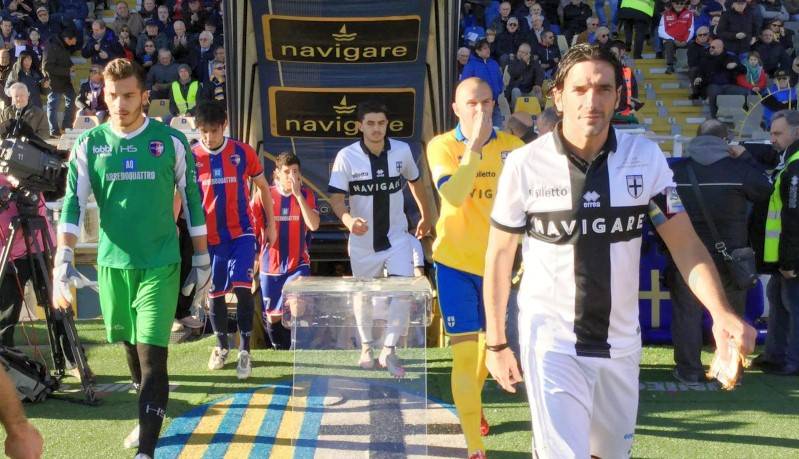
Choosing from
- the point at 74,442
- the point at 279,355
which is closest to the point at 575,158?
the point at 74,442

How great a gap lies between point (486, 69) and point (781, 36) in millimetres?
6099

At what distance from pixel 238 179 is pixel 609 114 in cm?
455

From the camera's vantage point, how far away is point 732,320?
3.39 m

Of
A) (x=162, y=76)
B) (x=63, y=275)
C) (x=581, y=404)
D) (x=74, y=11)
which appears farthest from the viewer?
(x=74, y=11)

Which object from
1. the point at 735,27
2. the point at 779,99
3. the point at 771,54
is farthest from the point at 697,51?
the point at 779,99

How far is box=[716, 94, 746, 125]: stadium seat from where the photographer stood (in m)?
16.3

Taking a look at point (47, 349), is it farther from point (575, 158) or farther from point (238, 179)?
point (575, 158)

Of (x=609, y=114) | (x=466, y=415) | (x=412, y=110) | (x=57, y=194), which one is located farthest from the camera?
(x=412, y=110)

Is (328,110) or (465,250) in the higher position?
(328,110)

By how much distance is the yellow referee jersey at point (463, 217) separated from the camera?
5465 mm

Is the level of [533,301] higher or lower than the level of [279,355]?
higher

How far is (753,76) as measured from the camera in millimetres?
17188

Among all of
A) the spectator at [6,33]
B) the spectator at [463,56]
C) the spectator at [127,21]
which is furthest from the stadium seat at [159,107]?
the spectator at [463,56]

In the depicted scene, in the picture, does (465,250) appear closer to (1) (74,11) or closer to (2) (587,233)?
(2) (587,233)
